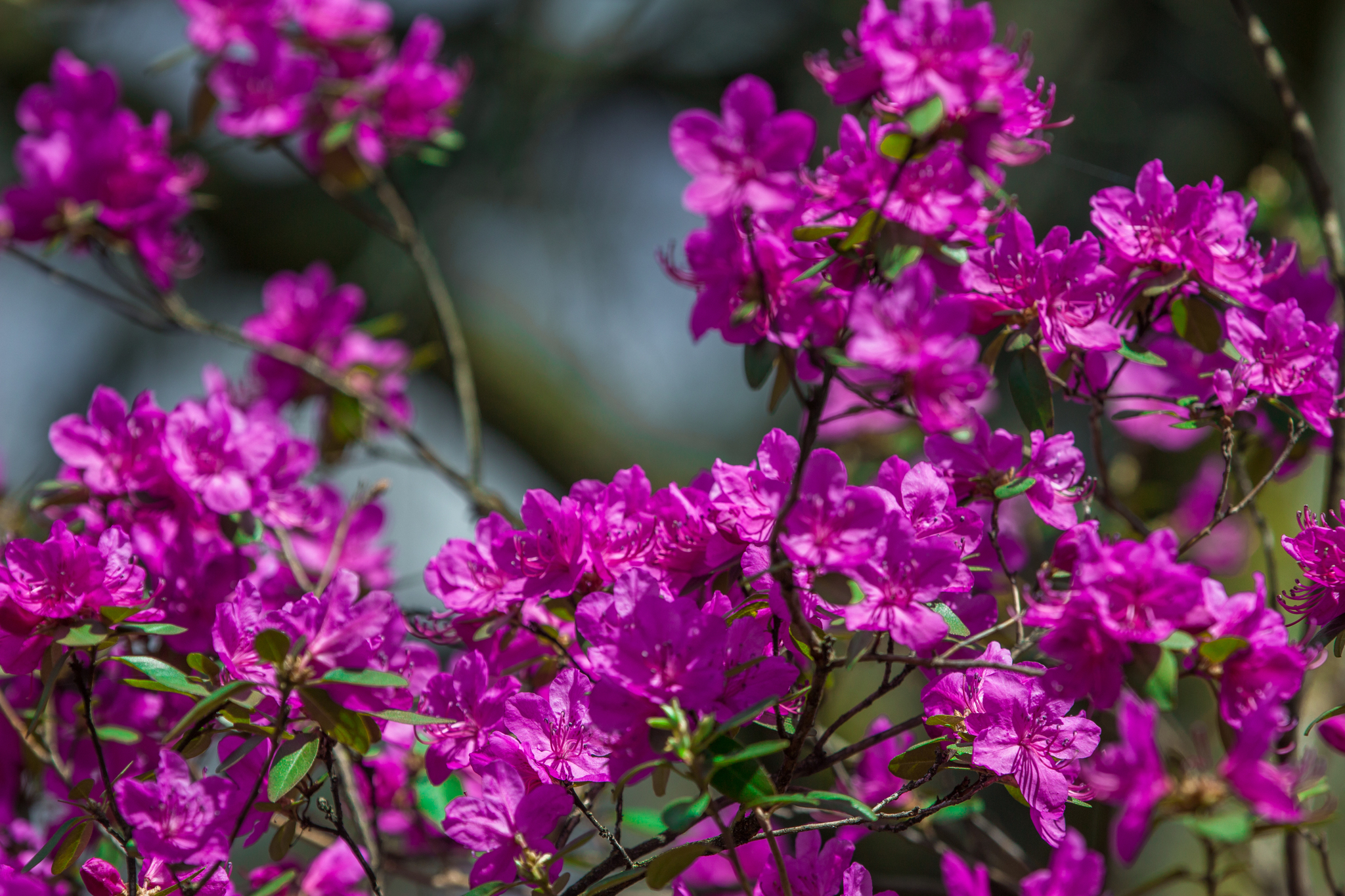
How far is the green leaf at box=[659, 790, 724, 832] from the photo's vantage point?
68 cm

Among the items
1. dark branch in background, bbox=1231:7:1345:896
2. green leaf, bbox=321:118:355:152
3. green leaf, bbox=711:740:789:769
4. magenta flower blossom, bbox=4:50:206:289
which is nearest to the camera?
green leaf, bbox=711:740:789:769

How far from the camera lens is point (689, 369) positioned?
315 cm

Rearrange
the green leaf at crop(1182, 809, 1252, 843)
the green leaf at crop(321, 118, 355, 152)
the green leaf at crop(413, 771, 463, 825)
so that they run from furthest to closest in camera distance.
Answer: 1. the green leaf at crop(321, 118, 355, 152)
2. the green leaf at crop(413, 771, 463, 825)
3. the green leaf at crop(1182, 809, 1252, 843)

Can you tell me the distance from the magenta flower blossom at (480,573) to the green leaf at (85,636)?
0.86 feet

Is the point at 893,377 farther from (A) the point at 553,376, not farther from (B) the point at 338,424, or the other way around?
(A) the point at 553,376

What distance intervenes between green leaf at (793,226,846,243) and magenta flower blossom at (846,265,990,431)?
0.06 meters

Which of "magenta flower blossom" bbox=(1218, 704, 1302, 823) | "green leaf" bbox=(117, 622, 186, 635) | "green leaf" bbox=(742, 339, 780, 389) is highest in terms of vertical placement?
"green leaf" bbox=(742, 339, 780, 389)

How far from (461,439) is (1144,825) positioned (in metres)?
3.11

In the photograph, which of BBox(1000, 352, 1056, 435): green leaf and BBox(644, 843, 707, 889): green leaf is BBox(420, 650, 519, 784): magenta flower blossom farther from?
BBox(1000, 352, 1056, 435): green leaf

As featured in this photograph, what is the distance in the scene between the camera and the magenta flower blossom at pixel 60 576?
2.83 ft

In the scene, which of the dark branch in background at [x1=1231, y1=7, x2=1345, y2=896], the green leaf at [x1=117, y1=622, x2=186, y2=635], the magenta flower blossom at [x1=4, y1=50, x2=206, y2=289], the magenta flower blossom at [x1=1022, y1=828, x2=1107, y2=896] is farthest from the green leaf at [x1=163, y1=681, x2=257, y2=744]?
the dark branch in background at [x1=1231, y1=7, x2=1345, y2=896]

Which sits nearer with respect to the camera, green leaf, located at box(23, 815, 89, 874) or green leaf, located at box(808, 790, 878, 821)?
green leaf, located at box(808, 790, 878, 821)

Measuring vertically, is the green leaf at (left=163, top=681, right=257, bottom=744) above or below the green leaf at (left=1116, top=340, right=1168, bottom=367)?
below

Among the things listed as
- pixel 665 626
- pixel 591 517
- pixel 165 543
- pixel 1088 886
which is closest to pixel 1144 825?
pixel 1088 886
